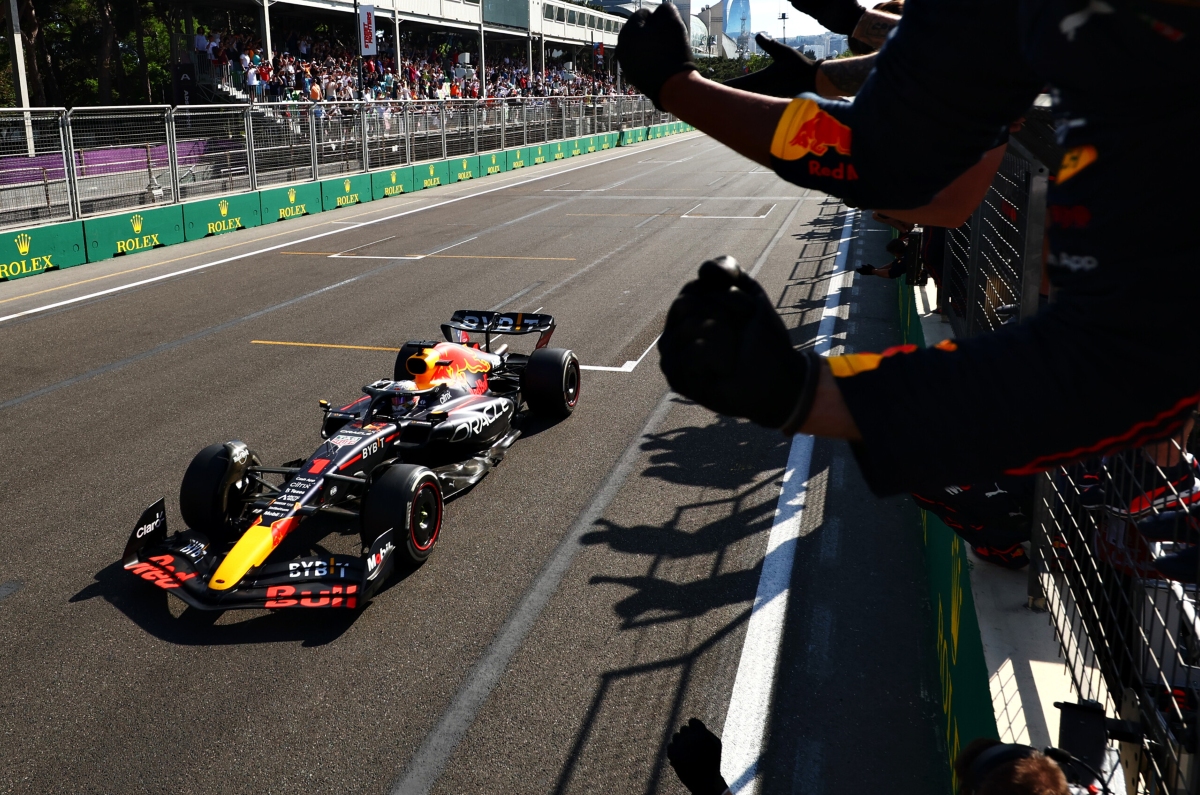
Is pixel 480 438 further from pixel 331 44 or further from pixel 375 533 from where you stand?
pixel 331 44

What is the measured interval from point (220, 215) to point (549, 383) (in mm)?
13287

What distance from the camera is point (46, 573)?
538cm

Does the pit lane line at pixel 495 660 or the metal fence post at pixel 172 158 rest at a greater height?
the metal fence post at pixel 172 158

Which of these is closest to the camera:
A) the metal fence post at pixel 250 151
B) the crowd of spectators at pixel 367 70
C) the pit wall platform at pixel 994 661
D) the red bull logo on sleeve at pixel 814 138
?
the red bull logo on sleeve at pixel 814 138

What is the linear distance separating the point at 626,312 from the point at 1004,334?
11.1 meters

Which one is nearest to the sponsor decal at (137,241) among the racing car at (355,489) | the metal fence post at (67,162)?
the metal fence post at (67,162)

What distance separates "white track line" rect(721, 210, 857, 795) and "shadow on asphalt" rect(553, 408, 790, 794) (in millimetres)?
75

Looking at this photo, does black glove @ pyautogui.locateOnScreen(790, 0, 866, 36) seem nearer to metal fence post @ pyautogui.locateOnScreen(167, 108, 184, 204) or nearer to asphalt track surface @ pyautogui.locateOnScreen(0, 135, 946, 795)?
asphalt track surface @ pyautogui.locateOnScreen(0, 135, 946, 795)

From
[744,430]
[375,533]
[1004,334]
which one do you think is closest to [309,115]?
[744,430]

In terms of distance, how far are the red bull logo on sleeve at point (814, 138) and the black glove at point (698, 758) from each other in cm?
158

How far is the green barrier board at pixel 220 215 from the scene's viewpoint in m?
17.9

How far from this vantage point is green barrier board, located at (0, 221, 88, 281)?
14.1 metres

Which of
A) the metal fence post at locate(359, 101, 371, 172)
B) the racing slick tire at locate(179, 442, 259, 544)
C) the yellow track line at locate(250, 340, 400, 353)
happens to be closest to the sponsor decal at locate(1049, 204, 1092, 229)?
the racing slick tire at locate(179, 442, 259, 544)

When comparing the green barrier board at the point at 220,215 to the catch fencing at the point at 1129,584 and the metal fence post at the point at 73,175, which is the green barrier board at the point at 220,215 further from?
the catch fencing at the point at 1129,584
